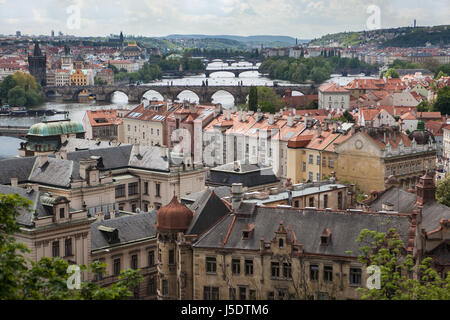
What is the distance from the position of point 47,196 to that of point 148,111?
51.9 meters

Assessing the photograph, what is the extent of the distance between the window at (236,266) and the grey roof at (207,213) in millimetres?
2101

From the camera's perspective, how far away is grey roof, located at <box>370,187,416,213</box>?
132 ft

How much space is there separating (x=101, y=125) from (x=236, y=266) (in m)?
69.1

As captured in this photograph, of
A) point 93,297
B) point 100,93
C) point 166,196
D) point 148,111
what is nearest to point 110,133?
point 148,111

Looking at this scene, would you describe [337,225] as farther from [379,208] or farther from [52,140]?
[52,140]

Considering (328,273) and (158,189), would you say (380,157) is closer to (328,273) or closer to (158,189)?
(158,189)

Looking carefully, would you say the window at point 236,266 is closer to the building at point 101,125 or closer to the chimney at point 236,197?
the chimney at point 236,197

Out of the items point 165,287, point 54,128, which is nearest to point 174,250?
point 165,287

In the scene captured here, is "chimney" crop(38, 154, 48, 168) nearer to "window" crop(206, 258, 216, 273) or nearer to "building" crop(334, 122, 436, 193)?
"building" crop(334, 122, 436, 193)

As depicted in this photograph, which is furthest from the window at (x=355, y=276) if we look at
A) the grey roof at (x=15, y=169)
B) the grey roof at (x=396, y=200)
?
the grey roof at (x=15, y=169)

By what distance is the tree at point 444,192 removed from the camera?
49.2 metres

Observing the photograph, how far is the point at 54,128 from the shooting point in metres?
62.2

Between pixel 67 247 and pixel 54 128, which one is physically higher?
pixel 54 128

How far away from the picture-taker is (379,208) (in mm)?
41000
